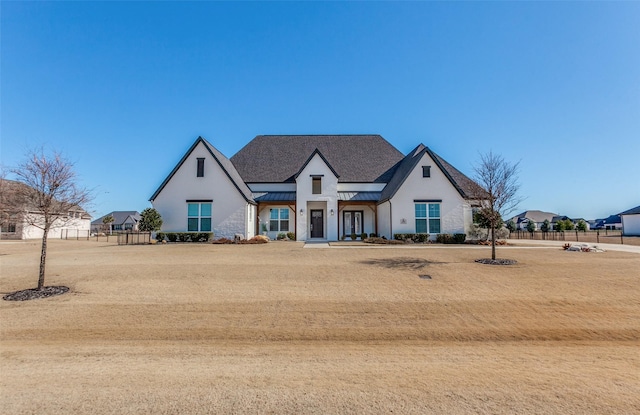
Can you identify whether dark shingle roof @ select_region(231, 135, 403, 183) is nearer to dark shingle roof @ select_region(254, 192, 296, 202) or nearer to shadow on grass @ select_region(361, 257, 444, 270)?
dark shingle roof @ select_region(254, 192, 296, 202)

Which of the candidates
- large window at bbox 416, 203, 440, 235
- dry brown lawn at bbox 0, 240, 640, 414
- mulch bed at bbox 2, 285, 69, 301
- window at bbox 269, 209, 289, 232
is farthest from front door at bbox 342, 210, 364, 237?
mulch bed at bbox 2, 285, 69, 301

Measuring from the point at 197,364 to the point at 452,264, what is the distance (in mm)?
11759

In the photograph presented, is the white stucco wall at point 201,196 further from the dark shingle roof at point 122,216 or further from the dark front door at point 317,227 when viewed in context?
the dark shingle roof at point 122,216

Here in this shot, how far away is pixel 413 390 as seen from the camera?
15.5 ft

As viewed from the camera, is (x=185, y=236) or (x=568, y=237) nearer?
(x=185, y=236)

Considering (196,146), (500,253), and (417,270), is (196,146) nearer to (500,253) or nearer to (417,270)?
(417,270)

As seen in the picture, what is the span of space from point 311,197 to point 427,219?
398 inches

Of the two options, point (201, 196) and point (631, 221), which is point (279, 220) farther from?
point (631, 221)

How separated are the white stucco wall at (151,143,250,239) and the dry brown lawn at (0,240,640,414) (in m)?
12.4

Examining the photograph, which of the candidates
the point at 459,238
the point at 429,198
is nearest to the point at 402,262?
the point at 459,238

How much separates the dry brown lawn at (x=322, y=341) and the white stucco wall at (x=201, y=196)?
12.4 metres

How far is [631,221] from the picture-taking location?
4653cm

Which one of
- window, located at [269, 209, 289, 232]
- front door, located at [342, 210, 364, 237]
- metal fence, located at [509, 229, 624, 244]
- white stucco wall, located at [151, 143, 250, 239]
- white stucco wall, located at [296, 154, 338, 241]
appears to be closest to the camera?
white stucco wall, located at [151, 143, 250, 239]

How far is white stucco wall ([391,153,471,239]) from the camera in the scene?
84.1ft
